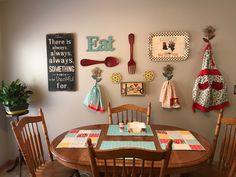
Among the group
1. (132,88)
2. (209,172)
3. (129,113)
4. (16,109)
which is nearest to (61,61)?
(16,109)

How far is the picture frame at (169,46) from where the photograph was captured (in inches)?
95.5

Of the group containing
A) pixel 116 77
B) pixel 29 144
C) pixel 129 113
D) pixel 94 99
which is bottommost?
pixel 29 144

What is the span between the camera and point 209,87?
236 centimetres

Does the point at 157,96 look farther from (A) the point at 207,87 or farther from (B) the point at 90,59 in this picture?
(B) the point at 90,59

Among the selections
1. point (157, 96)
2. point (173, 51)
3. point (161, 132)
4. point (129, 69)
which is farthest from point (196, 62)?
point (161, 132)

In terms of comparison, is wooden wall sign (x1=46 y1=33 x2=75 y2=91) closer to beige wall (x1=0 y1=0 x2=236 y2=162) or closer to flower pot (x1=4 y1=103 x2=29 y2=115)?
beige wall (x1=0 y1=0 x2=236 y2=162)

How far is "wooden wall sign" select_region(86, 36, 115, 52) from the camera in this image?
8.31 feet

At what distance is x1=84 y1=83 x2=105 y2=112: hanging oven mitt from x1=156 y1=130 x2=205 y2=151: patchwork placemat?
2.95 feet

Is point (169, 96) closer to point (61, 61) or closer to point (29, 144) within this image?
point (61, 61)

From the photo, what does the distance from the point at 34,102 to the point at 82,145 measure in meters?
1.40

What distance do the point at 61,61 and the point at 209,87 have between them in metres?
1.82

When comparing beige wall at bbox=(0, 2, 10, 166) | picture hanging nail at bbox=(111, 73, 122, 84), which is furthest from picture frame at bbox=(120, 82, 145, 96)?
beige wall at bbox=(0, 2, 10, 166)

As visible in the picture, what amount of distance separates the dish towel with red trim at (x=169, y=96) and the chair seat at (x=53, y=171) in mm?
1290

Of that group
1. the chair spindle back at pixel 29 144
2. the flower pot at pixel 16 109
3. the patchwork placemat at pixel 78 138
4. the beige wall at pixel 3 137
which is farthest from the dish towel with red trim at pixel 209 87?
the beige wall at pixel 3 137
